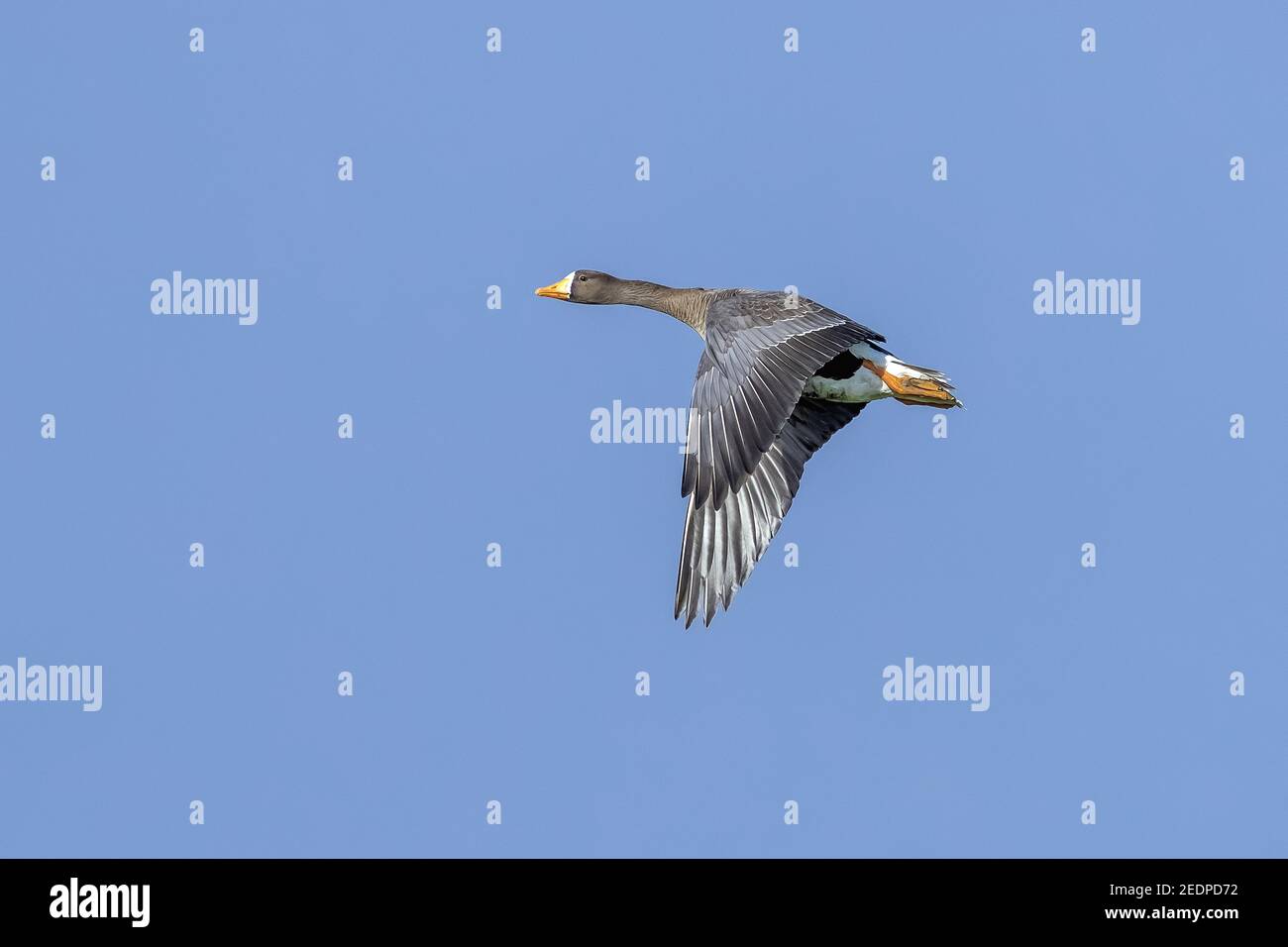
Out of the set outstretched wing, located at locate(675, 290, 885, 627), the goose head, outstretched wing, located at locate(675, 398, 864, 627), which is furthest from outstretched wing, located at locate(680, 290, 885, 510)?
the goose head

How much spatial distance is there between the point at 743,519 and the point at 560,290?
5618 millimetres

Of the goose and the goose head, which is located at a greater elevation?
the goose head

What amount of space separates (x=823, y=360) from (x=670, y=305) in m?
4.44

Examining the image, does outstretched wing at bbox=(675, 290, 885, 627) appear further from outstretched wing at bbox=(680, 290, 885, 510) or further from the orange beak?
the orange beak

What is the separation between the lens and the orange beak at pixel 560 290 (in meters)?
24.4

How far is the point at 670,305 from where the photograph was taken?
22625 mm

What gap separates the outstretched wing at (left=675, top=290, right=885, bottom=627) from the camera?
18.0 metres

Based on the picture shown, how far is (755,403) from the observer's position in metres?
18.1

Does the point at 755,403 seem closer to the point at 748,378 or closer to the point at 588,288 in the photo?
the point at 748,378

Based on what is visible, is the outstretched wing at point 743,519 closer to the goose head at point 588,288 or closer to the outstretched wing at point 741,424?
the outstretched wing at point 741,424

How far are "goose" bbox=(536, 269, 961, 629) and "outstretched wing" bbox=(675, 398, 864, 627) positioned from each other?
1 cm

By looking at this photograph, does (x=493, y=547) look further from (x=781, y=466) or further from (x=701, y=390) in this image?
(x=701, y=390)

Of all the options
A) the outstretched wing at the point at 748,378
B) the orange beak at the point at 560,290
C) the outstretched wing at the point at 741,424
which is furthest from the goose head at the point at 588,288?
the outstretched wing at the point at 748,378
